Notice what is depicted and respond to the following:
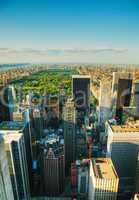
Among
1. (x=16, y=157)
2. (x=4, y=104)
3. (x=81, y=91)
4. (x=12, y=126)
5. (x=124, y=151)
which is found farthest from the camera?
(x=81, y=91)

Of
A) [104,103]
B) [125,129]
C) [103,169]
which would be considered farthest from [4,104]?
[103,169]

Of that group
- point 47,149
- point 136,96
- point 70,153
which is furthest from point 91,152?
point 136,96

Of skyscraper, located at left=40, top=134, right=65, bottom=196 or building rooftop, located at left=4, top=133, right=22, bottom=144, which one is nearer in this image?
building rooftop, located at left=4, top=133, right=22, bottom=144

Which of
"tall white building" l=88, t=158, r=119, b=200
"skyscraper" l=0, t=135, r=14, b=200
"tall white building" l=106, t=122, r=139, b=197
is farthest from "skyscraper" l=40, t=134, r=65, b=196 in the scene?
"skyscraper" l=0, t=135, r=14, b=200

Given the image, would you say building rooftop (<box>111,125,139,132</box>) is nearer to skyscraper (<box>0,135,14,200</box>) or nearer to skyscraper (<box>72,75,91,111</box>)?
skyscraper (<box>0,135,14,200</box>)

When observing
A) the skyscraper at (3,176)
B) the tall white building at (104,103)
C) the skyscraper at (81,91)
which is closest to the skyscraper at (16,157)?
the skyscraper at (3,176)

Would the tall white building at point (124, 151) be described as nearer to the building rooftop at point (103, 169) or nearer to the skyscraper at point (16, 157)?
the building rooftop at point (103, 169)

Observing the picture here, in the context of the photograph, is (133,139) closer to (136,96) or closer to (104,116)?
(104,116)

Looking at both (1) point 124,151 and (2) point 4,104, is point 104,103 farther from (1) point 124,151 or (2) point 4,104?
(2) point 4,104
